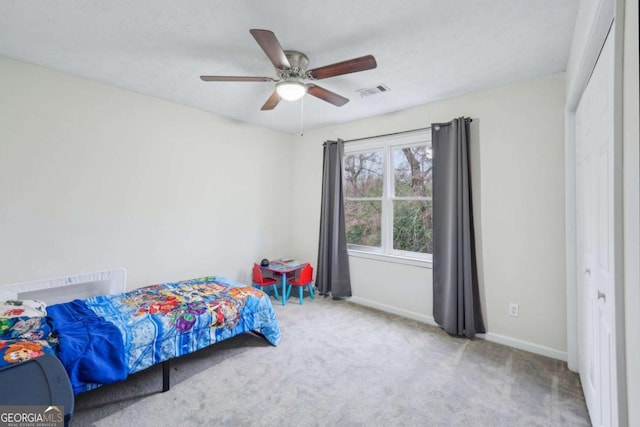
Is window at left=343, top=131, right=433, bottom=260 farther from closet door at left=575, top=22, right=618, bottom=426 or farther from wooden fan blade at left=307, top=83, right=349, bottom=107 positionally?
closet door at left=575, top=22, right=618, bottom=426

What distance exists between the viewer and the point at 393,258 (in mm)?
3678

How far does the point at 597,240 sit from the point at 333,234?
2.84 metres

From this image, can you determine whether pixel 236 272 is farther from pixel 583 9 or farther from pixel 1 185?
pixel 583 9

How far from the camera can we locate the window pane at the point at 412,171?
3529 mm

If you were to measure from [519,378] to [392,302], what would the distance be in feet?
5.09

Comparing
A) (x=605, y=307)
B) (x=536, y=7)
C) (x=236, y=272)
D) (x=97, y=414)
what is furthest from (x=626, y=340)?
(x=236, y=272)

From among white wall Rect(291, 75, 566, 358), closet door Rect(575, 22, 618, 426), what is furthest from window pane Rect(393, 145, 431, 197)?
closet door Rect(575, 22, 618, 426)

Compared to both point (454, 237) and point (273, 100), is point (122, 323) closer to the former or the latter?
point (273, 100)

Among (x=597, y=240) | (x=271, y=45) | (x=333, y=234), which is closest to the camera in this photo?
(x=597, y=240)

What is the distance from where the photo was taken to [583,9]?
1623 mm

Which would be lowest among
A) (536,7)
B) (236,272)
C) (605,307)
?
(236,272)

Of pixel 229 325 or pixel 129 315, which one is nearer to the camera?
pixel 129 315

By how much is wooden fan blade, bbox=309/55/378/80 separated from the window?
173 cm

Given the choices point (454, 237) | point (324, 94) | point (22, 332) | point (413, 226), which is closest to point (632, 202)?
point (324, 94)
